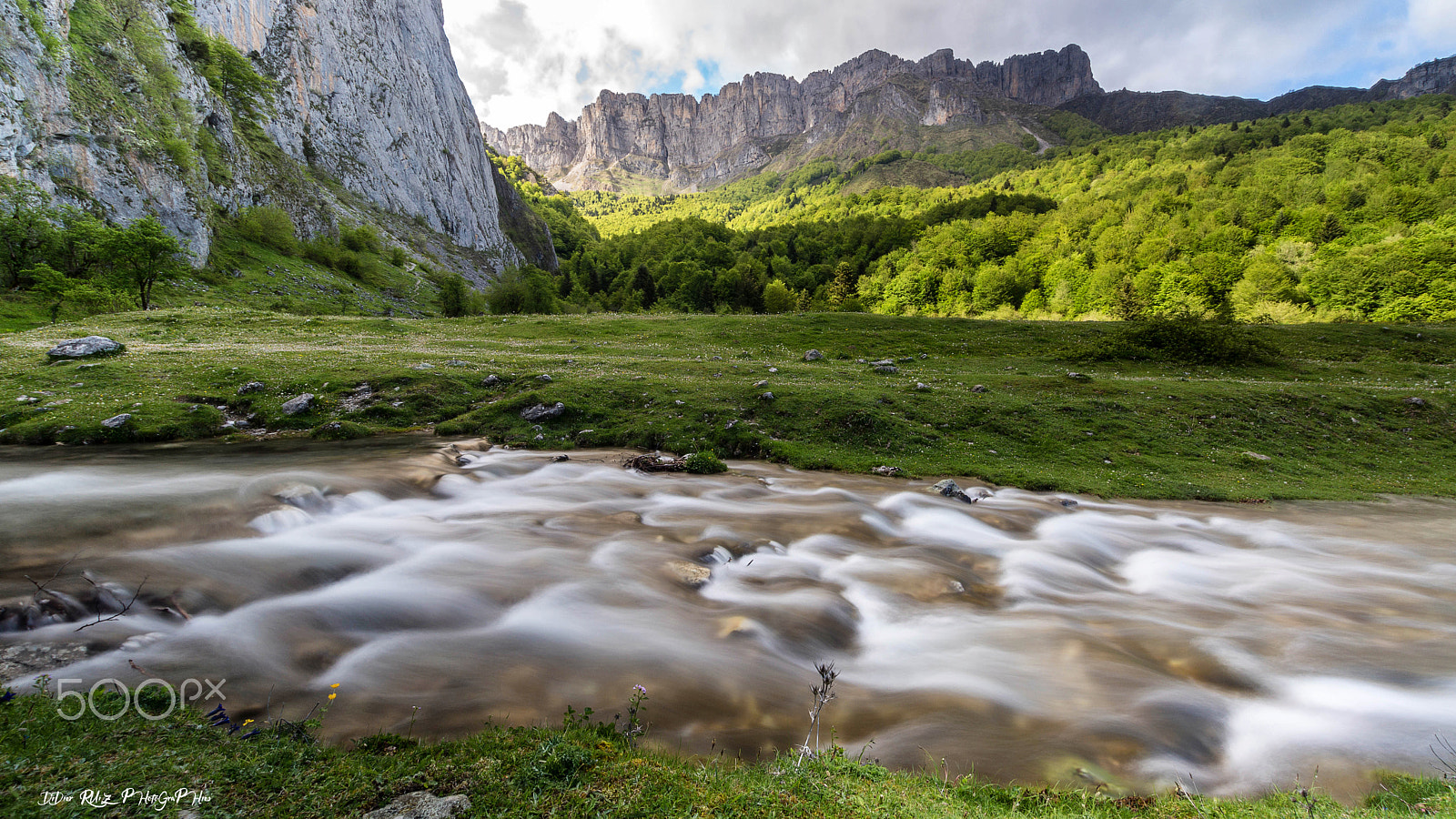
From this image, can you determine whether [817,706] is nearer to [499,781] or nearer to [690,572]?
[499,781]

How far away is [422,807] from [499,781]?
0.52m

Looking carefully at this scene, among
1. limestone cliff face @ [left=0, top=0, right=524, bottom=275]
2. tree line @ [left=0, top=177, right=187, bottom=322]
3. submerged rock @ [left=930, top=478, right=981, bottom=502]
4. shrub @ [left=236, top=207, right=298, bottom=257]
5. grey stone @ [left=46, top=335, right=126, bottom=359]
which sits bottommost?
submerged rock @ [left=930, top=478, right=981, bottom=502]

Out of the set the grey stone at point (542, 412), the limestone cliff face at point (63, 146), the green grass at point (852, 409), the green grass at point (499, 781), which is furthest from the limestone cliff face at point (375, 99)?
the green grass at point (499, 781)

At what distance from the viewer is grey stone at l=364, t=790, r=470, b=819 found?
144 inches

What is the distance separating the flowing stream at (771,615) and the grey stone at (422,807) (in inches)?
54.0

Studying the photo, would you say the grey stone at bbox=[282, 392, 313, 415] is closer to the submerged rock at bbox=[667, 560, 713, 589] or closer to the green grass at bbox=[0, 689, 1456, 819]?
the submerged rock at bbox=[667, 560, 713, 589]

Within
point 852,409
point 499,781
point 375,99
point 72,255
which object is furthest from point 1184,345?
point 375,99

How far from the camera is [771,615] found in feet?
27.3

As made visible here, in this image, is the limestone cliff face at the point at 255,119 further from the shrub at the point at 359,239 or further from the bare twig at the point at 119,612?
the bare twig at the point at 119,612

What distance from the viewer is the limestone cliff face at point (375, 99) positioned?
96562mm

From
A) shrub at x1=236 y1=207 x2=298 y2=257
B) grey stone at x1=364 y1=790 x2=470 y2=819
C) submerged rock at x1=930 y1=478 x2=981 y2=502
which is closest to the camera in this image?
grey stone at x1=364 y1=790 x2=470 y2=819

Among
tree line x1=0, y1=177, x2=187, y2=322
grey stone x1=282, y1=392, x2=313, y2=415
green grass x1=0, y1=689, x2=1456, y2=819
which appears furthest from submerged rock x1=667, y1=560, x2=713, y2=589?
tree line x1=0, y1=177, x2=187, y2=322

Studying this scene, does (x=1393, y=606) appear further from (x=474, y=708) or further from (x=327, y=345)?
(x=327, y=345)

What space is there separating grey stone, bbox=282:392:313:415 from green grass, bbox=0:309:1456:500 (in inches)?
14.0
